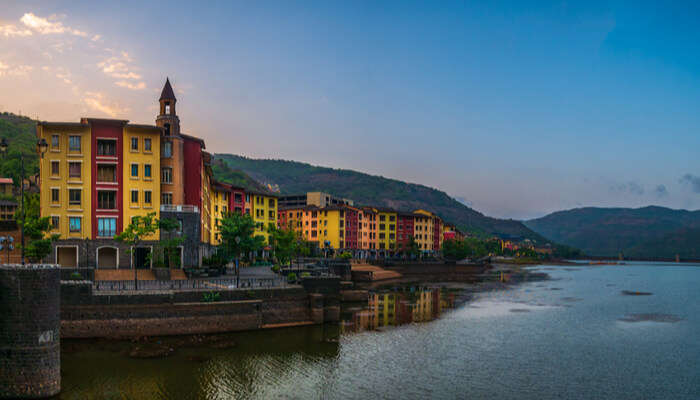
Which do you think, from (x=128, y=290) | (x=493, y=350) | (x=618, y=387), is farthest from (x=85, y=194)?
(x=618, y=387)

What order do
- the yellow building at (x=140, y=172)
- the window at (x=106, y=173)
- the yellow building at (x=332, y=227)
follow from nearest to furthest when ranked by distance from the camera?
the window at (x=106, y=173), the yellow building at (x=140, y=172), the yellow building at (x=332, y=227)

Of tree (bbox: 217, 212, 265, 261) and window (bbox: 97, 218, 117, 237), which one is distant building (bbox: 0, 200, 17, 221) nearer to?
window (bbox: 97, 218, 117, 237)

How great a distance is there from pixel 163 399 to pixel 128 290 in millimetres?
18425

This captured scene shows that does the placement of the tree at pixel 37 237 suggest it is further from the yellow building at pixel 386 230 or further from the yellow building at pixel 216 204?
the yellow building at pixel 386 230

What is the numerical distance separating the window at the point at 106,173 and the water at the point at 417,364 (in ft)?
94.3

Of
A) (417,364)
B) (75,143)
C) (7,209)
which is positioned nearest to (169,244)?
(75,143)

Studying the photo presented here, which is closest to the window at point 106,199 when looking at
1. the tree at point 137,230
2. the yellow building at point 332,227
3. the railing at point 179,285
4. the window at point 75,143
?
the tree at point 137,230

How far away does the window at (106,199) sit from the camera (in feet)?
214

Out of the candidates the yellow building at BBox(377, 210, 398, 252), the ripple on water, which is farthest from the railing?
the yellow building at BBox(377, 210, 398, 252)

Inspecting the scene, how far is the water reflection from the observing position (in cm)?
6009

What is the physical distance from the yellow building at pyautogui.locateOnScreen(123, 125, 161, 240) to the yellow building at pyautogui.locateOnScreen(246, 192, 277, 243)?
5645cm

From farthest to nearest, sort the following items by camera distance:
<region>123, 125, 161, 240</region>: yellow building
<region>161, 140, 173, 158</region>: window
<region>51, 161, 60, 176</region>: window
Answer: <region>161, 140, 173, 158</region>: window < <region>123, 125, 161, 240</region>: yellow building < <region>51, 161, 60, 176</region>: window

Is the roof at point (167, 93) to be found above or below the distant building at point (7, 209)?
above

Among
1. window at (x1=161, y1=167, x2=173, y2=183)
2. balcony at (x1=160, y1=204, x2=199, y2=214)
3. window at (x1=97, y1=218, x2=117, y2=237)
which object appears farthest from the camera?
window at (x1=161, y1=167, x2=173, y2=183)
